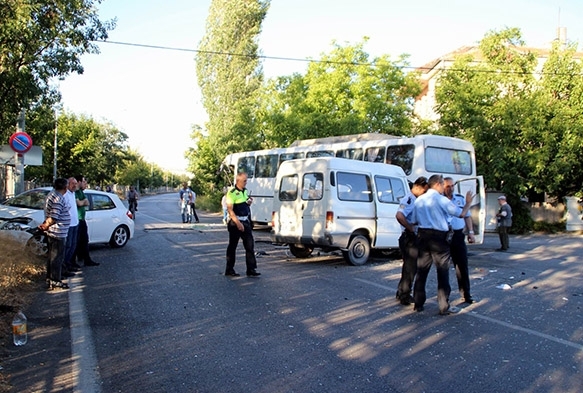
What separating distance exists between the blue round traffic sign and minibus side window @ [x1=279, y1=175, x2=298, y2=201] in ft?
19.2

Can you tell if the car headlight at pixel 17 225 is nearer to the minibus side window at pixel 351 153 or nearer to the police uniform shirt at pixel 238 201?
the police uniform shirt at pixel 238 201

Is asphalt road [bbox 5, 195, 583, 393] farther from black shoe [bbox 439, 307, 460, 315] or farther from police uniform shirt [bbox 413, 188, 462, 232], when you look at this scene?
police uniform shirt [bbox 413, 188, 462, 232]

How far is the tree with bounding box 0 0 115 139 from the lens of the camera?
35.1 ft

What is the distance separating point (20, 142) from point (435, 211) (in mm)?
9550

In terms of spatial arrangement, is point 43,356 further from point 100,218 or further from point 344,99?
point 344,99

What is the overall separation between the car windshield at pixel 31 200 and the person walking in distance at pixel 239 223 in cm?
514

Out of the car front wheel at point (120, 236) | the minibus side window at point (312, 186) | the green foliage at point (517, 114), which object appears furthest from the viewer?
the green foliage at point (517, 114)

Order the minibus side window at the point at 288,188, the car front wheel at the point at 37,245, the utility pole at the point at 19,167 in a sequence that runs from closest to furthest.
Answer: the car front wheel at the point at 37,245 → the minibus side window at the point at 288,188 → the utility pole at the point at 19,167

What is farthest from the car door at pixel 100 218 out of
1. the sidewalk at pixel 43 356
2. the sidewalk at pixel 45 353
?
the sidewalk at pixel 43 356

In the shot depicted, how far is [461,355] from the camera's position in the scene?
517cm

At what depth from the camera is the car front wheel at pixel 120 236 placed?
1351 centimetres

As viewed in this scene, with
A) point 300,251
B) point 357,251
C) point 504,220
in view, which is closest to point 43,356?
point 357,251

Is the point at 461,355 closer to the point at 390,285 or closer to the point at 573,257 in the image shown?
the point at 390,285

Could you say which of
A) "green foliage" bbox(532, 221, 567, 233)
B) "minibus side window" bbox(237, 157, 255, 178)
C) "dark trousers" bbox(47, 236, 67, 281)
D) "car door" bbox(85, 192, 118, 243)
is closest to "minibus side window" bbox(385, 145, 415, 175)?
"minibus side window" bbox(237, 157, 255, 178)
